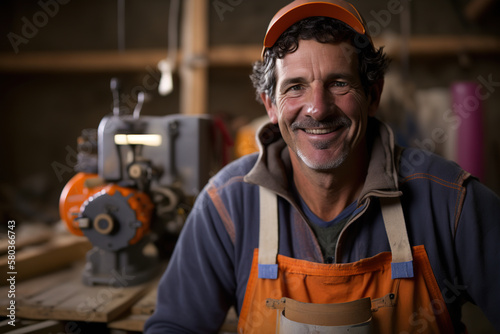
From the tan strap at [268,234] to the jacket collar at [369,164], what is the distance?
58 millimetres

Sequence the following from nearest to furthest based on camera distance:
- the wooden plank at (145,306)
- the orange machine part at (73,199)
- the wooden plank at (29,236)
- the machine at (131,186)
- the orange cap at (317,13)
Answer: the orange cap at (317,13) → the wooden plank at (145,306) → the machine at (131,186) → the orange machine part at (73,199) → the wooden plank at (29,236)

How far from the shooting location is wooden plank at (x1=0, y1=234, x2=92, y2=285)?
5.66ft

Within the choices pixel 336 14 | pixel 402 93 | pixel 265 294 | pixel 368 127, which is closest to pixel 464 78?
pixel 402 93

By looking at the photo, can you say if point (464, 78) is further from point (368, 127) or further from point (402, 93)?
point (368, 127)

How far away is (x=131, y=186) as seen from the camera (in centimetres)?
174

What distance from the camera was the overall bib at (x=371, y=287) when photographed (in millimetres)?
1191

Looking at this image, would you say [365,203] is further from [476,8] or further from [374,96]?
[476,8]

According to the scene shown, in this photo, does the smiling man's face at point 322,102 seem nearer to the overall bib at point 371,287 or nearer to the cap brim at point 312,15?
the cap brim at point 312,15

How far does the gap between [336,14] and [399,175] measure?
61 cm

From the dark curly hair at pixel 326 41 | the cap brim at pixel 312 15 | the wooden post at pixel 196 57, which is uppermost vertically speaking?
the wooden post at pixel 196 57

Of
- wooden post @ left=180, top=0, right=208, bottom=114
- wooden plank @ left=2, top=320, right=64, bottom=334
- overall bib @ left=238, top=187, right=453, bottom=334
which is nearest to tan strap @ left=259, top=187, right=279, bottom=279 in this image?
overall bib @ left=238, top=187, right=453, bottom=334

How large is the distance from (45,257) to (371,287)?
1599mm

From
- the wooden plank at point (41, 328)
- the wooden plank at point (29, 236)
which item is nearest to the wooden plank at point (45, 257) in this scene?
the wooden plank at point (29, 236)

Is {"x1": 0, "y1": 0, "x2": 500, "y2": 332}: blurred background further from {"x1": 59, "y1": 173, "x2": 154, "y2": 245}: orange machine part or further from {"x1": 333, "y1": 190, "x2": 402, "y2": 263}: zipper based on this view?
{"x1": 333, "y1": 190, "x2": 402, "y2": 263}: zipper
